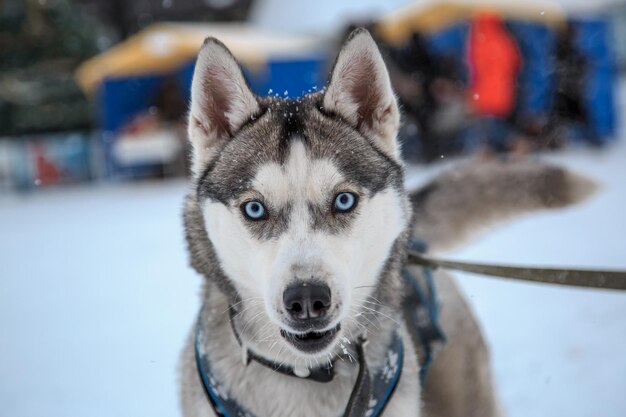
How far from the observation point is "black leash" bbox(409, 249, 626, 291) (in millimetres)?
1759

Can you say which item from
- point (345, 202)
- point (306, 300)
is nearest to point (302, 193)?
point (345, 202)

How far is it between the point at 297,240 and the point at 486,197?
3.98 feet

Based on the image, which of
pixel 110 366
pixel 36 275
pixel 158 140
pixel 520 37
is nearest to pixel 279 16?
pixel 158 140

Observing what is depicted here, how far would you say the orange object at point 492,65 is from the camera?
32.7 ft

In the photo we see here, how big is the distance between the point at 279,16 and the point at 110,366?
22.0 metres

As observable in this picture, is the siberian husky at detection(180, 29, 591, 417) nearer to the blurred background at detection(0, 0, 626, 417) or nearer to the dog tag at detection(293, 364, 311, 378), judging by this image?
the dog tag at detection(293, 364, 311, 378)

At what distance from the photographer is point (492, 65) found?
9969 millimetres

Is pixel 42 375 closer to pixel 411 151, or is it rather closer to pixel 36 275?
pixel 36 275

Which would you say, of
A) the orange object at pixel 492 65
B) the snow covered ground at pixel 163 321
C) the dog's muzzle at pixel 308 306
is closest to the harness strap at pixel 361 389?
the dog's muzzle at pixel 308 306

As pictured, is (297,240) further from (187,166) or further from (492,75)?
(492,75)

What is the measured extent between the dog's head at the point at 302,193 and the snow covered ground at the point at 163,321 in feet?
3.12

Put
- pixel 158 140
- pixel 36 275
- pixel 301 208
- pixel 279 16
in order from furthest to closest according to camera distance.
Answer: pixel 279 16, pixel 158 140, pixel 36 275, pixel 301 208

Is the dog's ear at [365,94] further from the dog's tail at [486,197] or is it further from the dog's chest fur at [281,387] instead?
the dog's chest fur at [281,387]

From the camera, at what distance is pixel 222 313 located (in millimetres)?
1870
